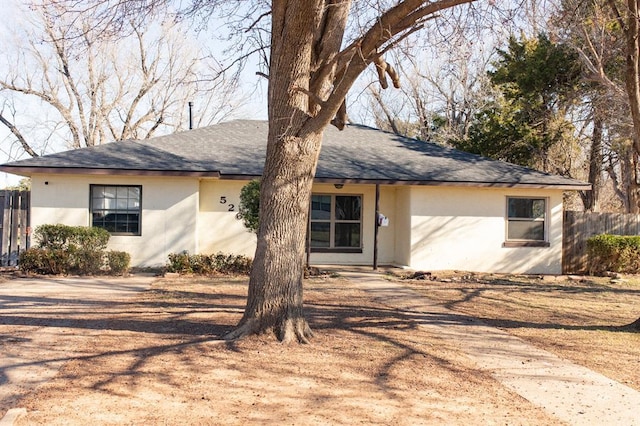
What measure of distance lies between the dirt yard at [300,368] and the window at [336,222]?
24.5ft

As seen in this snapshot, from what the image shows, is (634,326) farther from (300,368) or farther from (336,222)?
(336,222)

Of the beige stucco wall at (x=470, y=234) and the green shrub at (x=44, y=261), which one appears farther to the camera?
the beige stucco wall at (x=470, y=234)

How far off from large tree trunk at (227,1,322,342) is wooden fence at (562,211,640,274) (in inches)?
516

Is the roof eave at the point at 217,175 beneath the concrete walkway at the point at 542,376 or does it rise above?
above

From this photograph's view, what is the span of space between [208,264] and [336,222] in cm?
444

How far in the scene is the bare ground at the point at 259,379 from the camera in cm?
516

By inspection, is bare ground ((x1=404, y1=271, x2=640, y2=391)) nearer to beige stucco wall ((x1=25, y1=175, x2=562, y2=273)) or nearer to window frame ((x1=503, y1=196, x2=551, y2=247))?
beige stucco wall ((x1=25, y1=175, x2=562, y2=273))

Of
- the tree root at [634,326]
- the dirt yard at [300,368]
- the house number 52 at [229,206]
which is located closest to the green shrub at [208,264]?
the house number 52 at [229,206]

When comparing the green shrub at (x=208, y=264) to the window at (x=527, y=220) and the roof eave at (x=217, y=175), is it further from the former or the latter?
the window at (x=527, y=220)

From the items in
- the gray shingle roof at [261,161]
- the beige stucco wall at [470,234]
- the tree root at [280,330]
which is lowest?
the tree root at [280,330]

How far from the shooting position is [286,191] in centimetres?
769

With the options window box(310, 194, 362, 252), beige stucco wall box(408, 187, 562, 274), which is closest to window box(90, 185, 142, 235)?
window box(310, 194, 362, 252)

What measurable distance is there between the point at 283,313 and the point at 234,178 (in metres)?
9.71

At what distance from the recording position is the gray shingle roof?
646 inches
